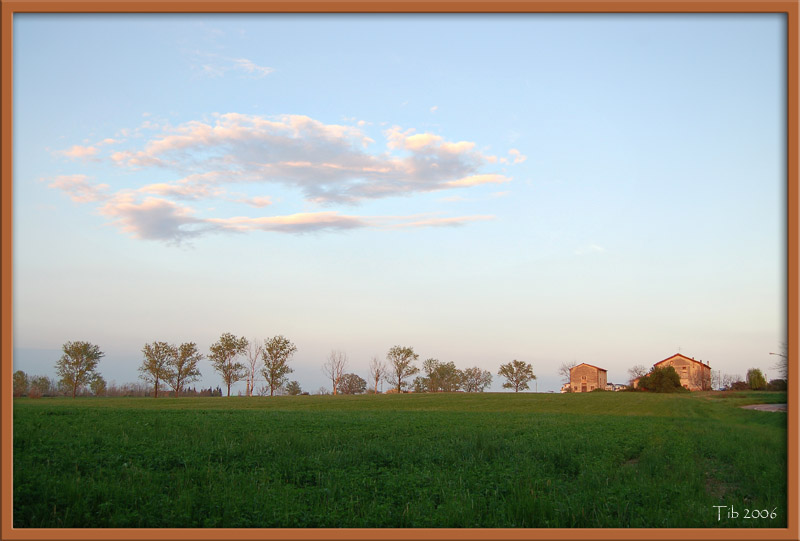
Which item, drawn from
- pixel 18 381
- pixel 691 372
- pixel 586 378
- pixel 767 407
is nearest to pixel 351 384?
pixel 586 378

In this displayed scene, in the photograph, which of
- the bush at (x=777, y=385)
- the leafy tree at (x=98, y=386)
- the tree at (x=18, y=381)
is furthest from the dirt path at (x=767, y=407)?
the leafy tree at (x=98, y=386)

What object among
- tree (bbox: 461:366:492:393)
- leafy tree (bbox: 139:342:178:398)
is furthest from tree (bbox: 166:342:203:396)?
tree (bbox: 461:366:492:393)

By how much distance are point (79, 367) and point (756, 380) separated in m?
51.3

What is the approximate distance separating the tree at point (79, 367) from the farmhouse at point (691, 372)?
42.0 meters

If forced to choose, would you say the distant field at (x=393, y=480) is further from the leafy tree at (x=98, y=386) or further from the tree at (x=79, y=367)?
the leafy tree at (x=98, y=386)

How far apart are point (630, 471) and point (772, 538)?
4648 millimetres

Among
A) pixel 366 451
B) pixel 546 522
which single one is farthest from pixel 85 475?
pixel 546 522

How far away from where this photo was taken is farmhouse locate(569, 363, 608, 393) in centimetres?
8631

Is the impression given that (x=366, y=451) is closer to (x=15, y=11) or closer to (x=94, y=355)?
(x=15, y=11)

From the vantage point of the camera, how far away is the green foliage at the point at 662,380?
4503cm

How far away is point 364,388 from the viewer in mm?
90812

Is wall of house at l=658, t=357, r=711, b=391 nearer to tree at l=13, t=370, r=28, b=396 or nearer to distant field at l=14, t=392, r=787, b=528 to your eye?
distant field at l=14, t=392, r=787, b=528

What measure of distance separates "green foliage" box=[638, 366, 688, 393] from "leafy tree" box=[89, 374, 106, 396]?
53.8 meters

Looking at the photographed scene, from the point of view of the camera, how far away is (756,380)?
39.1ft
